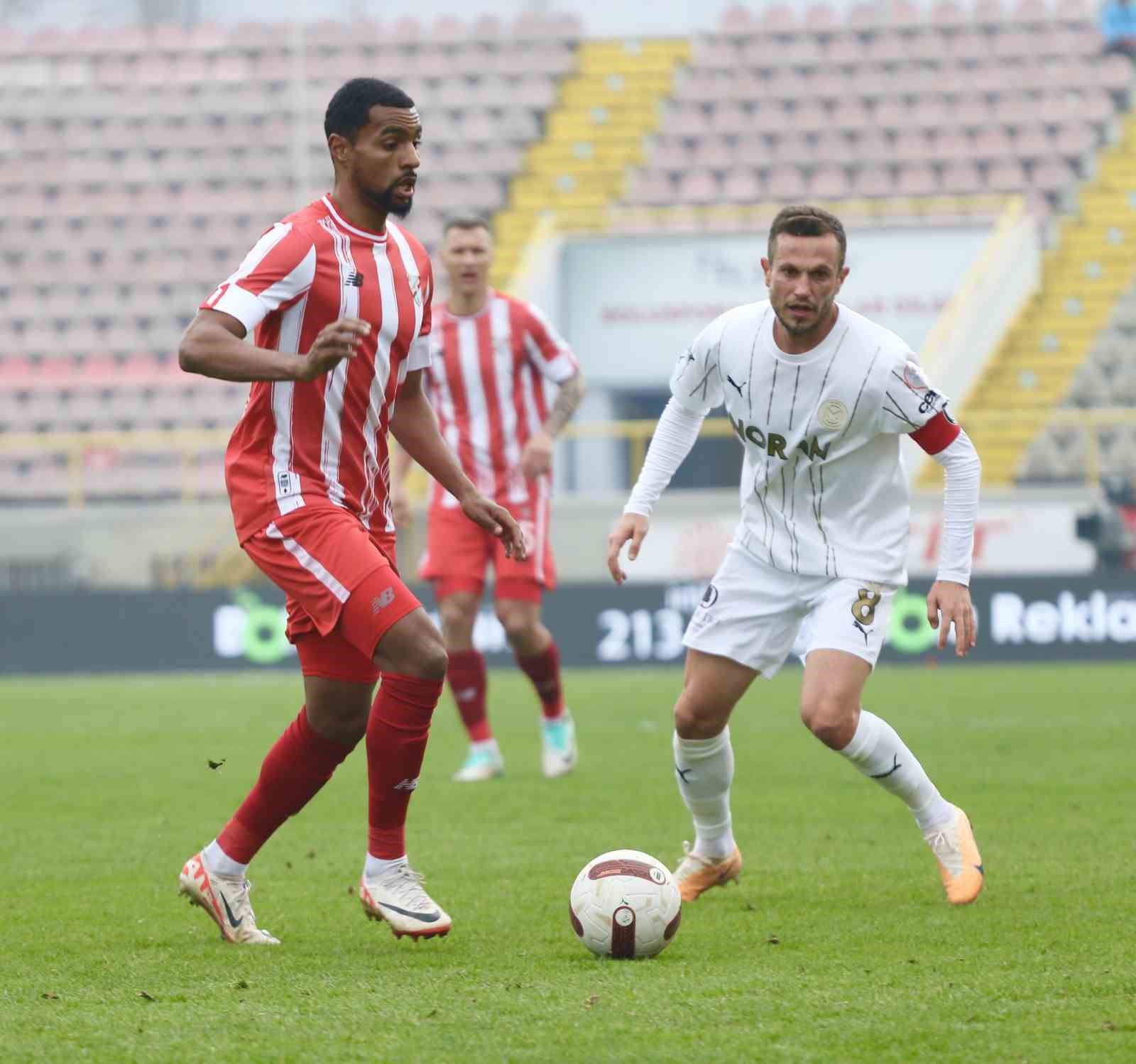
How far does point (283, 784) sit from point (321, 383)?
1.02 metres

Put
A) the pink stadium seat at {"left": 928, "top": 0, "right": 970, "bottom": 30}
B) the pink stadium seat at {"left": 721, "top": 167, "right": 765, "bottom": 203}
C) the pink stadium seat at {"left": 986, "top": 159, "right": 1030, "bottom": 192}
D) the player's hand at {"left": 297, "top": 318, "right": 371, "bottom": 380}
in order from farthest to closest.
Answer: the pink stadium seat at {"left": 928, "top": 0, "right": 970, "bottom": 30} → the pink stadium seat at {"left": 721, "top": 167, "right": 765, "bottom": 203} → the pink stadium seat at {"left": 986, "top": 159, "right": 1030, "bottom": 192} → the player's hand at {"left": 297, "top": 318, "right": 371, "bottom": 380}

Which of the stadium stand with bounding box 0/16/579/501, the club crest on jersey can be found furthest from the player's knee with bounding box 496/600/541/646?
the stadium stand with bounding box 0/16/579/501

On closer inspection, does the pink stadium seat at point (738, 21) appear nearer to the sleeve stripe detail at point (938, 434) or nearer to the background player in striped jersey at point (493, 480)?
the background player in striped jersey at point (493, 480)

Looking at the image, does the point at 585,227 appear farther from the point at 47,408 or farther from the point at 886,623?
the point at 886,623

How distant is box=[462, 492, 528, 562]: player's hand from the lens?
16.6ft

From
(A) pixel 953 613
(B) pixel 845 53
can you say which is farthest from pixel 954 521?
(B) pixel 845 53

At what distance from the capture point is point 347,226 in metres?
4.85

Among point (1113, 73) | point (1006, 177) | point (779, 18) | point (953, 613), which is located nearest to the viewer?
point (953, 613)

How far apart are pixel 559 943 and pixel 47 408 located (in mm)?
18688

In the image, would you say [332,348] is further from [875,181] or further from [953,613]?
[875,181]

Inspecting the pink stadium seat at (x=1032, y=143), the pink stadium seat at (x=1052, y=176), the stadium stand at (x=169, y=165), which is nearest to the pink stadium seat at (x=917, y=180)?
the pink stadium seat at (x=1032, y=143)

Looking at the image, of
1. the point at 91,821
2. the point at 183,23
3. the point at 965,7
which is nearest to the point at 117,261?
the point at 183,23

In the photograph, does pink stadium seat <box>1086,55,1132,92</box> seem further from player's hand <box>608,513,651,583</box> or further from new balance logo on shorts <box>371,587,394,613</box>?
new balance logo on shorts <box>371,587,394,613</box>

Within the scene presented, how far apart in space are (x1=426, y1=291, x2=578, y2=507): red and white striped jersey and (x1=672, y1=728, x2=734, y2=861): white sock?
3545 millimetres
